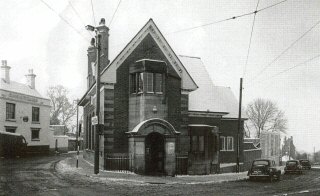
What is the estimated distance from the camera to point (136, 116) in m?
28.3

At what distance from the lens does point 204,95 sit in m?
38.6

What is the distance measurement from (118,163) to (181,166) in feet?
15.3

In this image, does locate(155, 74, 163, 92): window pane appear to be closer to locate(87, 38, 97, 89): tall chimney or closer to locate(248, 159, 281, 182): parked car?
locate(248, 159, 281, 182): parked car

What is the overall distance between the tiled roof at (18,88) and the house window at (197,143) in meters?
23.2

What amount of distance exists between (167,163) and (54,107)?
64.2 m

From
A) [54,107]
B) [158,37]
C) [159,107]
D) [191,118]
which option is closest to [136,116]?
[159,107]

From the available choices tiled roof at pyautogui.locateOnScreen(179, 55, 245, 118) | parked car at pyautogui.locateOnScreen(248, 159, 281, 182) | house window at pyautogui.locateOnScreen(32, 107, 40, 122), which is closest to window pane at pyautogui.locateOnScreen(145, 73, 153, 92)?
tiled roof at pyautogui.locateOnScreen(179, 55, 245, 118)

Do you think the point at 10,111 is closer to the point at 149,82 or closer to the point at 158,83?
the point at 149,82

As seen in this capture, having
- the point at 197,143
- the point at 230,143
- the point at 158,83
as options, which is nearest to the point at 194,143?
the point at 197,143

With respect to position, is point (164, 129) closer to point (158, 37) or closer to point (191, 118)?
point (158, 37)

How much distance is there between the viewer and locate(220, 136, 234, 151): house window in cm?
4094

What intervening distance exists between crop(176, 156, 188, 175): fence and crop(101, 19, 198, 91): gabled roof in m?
5.56

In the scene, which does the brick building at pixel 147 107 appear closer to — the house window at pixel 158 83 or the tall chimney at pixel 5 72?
the house window at pixel 158 83

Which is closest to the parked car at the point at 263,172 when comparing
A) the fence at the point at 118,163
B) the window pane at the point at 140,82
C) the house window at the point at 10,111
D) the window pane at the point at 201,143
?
the window pane at the point at 201,143
